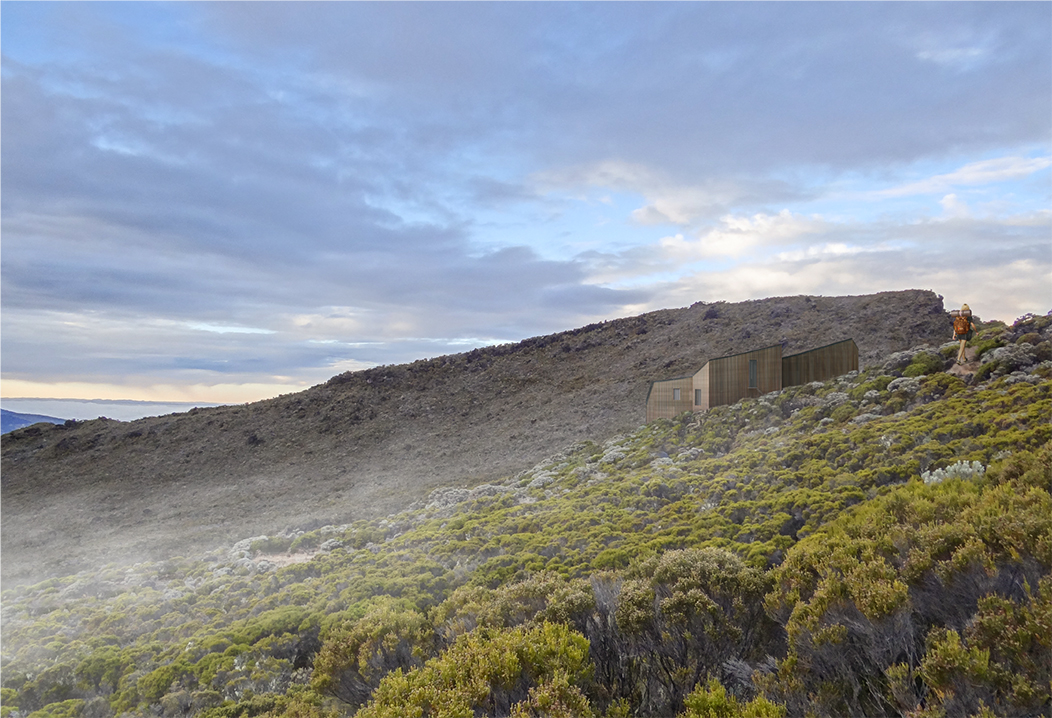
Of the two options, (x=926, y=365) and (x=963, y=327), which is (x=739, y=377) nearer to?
(x=926, y=365)

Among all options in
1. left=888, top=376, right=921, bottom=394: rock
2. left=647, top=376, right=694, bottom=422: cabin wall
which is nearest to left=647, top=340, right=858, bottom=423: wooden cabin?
left=647, top=376, right=694, bottom=422: cabin wall

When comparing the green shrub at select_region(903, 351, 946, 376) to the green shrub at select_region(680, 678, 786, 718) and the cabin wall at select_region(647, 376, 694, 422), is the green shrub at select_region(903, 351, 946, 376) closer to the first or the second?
the cabin wall at select_region(647, 376, 694, 422)

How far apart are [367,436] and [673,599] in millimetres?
35924

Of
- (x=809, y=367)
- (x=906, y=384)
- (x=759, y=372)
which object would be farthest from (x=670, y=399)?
(x=906, y=384)

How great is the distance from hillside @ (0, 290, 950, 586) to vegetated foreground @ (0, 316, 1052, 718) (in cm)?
936

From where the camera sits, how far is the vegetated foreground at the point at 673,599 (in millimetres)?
5504

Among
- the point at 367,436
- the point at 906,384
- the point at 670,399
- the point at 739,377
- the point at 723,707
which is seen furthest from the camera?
the point at 367,436

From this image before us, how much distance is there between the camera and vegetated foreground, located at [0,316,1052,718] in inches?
217

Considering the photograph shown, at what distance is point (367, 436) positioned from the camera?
40.2 metres

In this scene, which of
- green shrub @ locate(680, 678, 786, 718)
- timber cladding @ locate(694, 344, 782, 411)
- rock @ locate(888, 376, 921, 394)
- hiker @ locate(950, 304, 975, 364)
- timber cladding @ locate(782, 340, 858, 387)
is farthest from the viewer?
timber cladding @ locate(782, 340, 858, 387)

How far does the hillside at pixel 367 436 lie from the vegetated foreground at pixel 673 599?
936cm

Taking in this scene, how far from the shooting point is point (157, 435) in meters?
43.4

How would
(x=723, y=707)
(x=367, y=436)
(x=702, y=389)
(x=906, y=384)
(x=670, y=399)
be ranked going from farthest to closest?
(x=367, y=436), (x=670, y=399), (x=702, y=389), (x=906, y=384), (x=723, y=707)

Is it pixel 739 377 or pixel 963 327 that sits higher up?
pixel 963 327
